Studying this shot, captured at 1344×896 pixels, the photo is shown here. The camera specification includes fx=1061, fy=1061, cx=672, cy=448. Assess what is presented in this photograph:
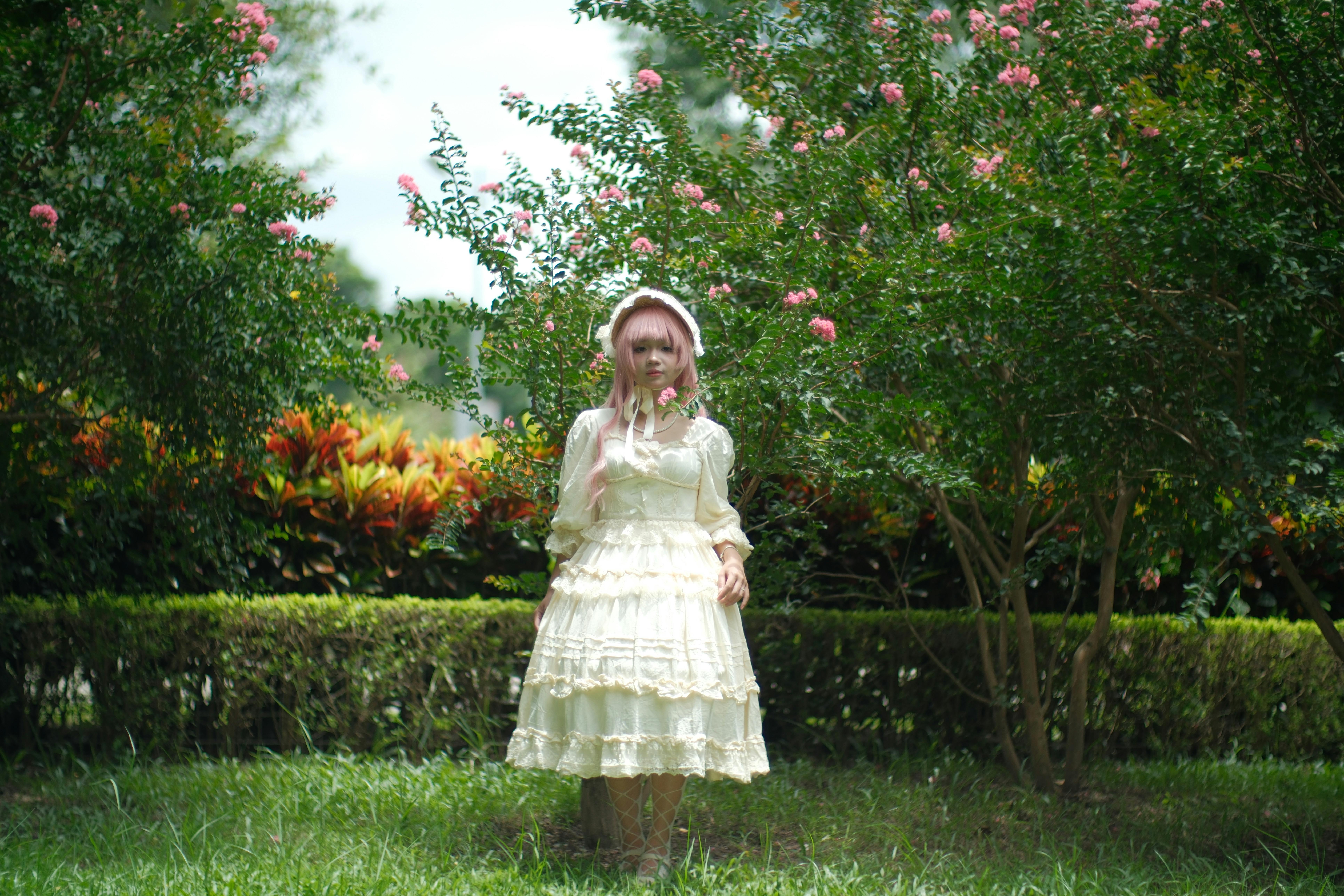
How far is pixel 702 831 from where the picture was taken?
3.96 m

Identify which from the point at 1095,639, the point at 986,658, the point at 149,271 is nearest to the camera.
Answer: the point at 149,271

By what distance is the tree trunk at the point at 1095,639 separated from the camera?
4.27m

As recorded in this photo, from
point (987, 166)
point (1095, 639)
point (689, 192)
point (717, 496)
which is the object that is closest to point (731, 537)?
point (717, 496)

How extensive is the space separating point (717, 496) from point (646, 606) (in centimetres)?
47

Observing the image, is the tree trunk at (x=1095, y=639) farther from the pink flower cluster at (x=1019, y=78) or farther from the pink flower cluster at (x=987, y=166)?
the pink flower cluster at (x=1019, y=78)

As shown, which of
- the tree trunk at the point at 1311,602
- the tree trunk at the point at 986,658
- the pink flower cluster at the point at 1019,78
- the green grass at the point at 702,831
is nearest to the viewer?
the green grass at the point at 702,831

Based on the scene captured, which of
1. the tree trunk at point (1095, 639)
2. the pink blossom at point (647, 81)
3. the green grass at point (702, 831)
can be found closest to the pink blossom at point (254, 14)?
the pink blossom at point (647, 81)

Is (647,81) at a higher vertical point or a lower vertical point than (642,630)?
higher

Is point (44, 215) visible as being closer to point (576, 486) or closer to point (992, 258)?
point (576, 486)

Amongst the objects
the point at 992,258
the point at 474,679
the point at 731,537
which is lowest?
the point at 474,679

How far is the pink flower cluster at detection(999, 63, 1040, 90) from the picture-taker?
4117mm

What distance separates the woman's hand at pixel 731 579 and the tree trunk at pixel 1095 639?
1695mm

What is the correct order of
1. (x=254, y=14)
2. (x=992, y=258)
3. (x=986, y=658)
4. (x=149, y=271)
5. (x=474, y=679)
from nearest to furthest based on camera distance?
(x=992, y=258) → (x=149, y=271) → (x=254, y=14) → (x=986, y=658) → (x=474, y=679)

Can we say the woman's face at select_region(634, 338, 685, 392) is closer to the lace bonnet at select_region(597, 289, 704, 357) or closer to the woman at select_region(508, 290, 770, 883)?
the woman at select_region(508, 290, 770, 883)
